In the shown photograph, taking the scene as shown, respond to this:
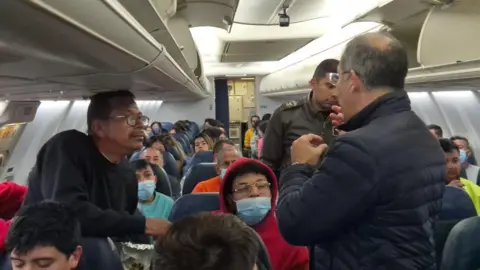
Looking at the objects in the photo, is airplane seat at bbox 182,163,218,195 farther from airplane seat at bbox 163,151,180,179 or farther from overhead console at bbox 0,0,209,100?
overhead console at bbox 0,0,209,100

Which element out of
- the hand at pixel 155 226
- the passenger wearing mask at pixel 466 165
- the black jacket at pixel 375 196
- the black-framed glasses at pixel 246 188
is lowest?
the passenger wearing mask at pixel 466 165

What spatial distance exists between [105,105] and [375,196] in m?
1.26

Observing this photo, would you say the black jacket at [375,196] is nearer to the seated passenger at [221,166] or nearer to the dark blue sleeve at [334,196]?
the dark blue sleeve at [334,196]

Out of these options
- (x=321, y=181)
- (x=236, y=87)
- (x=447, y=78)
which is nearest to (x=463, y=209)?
(x=447, y=78)

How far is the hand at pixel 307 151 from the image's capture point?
2.29m

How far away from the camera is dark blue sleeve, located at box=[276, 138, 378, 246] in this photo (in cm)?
192

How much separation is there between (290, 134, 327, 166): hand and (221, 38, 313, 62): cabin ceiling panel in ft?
28.4

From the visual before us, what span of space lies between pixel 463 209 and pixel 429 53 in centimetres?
249

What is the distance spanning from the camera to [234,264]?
1.21 m

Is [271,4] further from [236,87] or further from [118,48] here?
[236,87]

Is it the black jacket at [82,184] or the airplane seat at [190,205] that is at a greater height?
the black jacket at [82,184]

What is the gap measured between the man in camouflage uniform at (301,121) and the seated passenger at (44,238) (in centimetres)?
184

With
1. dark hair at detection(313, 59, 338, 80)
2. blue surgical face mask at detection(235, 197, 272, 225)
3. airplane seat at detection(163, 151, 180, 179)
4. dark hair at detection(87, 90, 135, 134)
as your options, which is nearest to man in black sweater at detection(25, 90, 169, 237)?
dark hair at detection(87, 90, 135, 134)

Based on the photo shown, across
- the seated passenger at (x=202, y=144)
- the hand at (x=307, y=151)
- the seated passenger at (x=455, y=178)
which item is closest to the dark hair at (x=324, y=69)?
the hand at (x=307, y=151)
